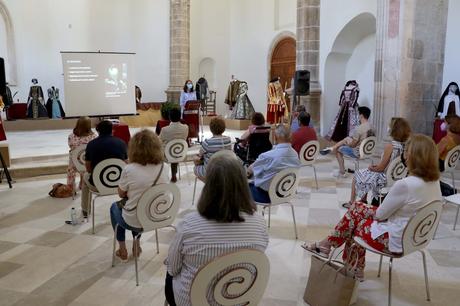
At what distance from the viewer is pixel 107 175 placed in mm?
3756

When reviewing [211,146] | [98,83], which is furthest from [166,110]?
[211,146]

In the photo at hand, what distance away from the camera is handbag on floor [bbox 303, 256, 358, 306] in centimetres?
241

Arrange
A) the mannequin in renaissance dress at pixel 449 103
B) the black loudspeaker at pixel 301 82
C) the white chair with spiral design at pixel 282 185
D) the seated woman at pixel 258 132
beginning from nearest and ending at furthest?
the white chair with spiral design at pixel 282 185 → the seated woman at pixel 258 132 → the mannequin in renaissance dress at pixel 449 103 → the black loudspeaker at pixel 301 82

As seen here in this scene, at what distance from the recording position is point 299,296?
2.79 meters

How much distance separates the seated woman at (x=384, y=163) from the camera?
12.7ft

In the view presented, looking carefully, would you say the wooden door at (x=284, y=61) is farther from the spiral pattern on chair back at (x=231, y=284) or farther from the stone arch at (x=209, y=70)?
the spiral pattern on chair back at (x=231, y=284)

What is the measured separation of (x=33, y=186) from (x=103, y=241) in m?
2.66

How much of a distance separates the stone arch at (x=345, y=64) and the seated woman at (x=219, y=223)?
7.90 meters

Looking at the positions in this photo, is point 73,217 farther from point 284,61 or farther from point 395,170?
point 284,61

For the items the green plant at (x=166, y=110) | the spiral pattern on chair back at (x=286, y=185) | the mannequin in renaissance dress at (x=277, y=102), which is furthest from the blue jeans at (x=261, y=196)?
the mannequin in renaissance dress at (x=277, y=102)

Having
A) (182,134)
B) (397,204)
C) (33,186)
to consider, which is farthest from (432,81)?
(33,186)

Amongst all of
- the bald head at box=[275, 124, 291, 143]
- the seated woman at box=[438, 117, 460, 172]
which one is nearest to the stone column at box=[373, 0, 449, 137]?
the seated woman at box=[438, 117, 460, 172]

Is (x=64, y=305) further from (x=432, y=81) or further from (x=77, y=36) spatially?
(x=77, y=36)

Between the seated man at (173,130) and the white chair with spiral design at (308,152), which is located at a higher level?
the seated man at (173,130)
